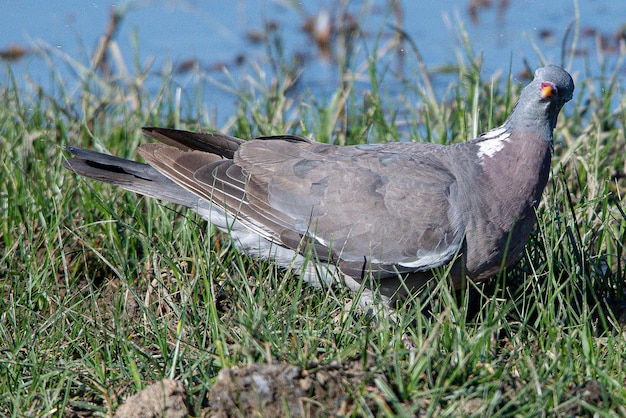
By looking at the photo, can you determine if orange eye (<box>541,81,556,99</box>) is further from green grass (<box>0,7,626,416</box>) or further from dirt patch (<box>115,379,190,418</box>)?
dirt patch (<box>115,379,190,418</box>)

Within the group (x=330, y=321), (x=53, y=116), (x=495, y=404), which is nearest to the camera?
(x=495, y=404)

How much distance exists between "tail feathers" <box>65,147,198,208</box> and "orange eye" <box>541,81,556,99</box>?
164 centimetres

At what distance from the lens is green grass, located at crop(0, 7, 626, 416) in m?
2.93

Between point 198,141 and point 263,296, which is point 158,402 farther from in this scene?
point 198,141

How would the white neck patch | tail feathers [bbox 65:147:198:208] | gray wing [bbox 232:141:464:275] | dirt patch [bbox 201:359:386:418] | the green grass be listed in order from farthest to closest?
tail feathers [bbox 65:147:198:208] < the white neck patch < gray wing [bbox 232:141:464:275] < the green grass < dirt patch [bbox 201:359:386:418]

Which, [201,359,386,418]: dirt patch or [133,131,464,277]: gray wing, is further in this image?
[133,131,464,277]: gray wing

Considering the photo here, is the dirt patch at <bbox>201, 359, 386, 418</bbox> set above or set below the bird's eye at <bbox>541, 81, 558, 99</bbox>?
below

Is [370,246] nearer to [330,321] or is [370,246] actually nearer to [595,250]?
[330,321]

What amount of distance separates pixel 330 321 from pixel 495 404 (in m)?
0.88

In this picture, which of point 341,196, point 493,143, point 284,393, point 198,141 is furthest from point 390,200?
point 284,393

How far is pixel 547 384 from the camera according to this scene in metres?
2.84

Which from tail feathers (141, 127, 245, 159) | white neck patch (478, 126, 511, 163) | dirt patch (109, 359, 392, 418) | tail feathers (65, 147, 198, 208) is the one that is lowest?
dirt patch (109, 359, 392, 418)

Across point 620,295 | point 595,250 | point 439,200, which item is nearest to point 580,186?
point 595,250

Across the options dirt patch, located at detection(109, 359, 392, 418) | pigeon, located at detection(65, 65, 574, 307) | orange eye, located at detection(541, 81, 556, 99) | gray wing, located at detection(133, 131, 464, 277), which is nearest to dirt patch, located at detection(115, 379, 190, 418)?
dirt patch, located at detection(109, 359, 392, 418)
